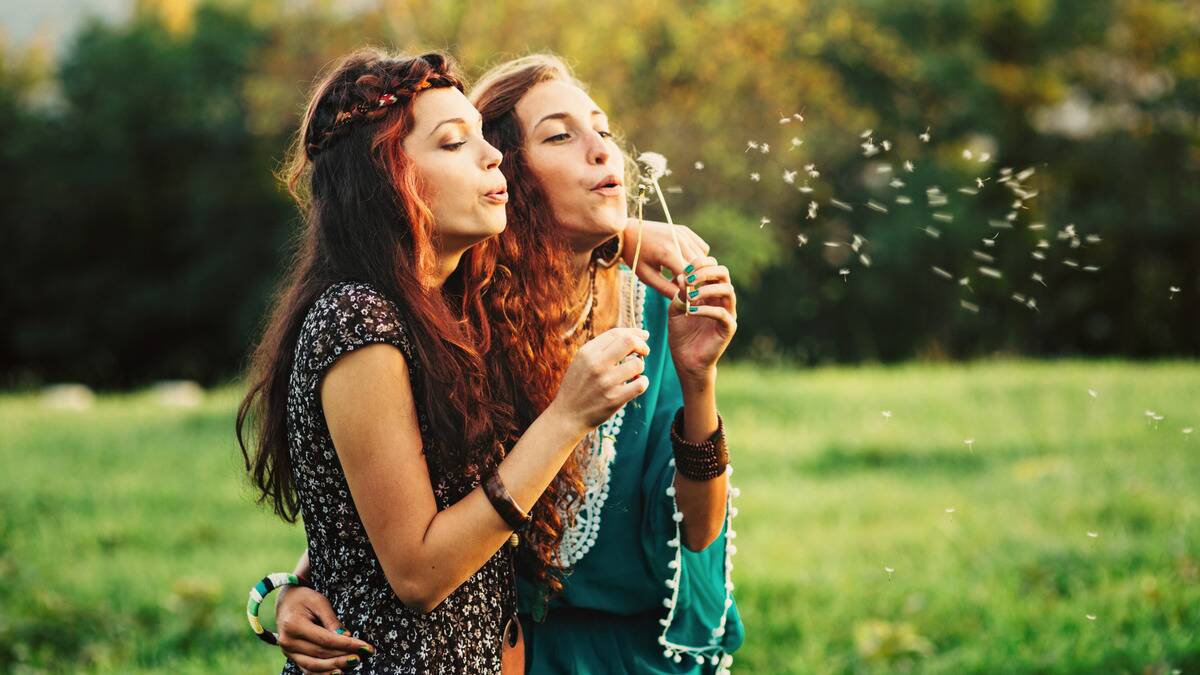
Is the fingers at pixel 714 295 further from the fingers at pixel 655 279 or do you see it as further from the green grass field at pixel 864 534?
the green grass field at pixel 864 534

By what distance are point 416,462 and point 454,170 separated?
62 cm

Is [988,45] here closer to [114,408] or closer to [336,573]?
[114,408]

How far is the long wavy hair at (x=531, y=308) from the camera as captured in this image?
9.06 ft

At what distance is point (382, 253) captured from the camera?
241cm

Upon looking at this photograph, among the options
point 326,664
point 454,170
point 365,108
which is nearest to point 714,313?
point 454,170

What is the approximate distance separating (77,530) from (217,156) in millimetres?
26467

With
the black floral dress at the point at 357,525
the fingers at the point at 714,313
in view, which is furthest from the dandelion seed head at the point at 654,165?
the black floral dress at the point at 357,525

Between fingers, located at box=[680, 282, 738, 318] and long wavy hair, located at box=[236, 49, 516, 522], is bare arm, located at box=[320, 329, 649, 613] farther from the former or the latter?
fingers, located at box=[680, 282, 738, 318]

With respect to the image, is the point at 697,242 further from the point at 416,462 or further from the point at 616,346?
the point at 416,462

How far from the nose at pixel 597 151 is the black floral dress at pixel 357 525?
761 mm

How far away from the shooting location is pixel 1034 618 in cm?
485

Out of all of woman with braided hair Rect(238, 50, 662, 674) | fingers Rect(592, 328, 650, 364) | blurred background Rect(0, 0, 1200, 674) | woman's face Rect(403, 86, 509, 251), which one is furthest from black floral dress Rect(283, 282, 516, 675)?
blurred background Rect(0, 0, 1200, 674)

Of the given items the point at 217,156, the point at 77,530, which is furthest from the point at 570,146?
the point at 217,156

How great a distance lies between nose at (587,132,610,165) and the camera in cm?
289
